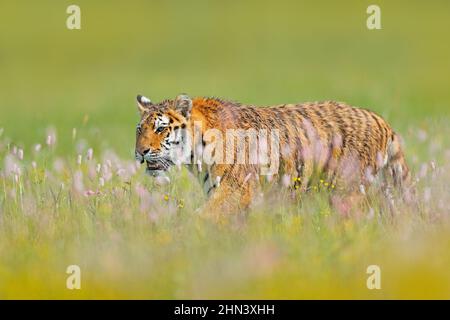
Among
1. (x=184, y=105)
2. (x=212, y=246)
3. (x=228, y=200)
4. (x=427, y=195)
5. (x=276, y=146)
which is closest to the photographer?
(x=212, y=246)

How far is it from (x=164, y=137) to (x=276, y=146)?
135 centimetres

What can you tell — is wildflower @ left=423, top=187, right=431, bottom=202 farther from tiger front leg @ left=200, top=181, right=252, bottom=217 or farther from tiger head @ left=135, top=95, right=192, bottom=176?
tiger head @ left=135, top=95, right=192, bottom=176

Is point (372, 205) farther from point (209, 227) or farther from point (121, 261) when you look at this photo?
point (121, 261)

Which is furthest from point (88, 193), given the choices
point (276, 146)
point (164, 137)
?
point (276, 146)

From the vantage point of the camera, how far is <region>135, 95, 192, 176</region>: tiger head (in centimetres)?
906

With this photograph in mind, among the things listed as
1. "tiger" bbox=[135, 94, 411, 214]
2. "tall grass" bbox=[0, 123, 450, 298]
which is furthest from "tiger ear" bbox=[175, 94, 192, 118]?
"tall grass" bbox=[0, 123, 450, 298]

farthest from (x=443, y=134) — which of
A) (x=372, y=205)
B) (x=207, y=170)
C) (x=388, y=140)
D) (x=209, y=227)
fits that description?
(x=209, y=227)

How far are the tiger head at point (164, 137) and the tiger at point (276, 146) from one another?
10 mm

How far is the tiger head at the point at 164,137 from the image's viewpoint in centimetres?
906

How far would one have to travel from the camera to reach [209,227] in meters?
8.12

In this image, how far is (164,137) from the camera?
359 inches

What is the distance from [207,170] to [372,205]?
178 cm

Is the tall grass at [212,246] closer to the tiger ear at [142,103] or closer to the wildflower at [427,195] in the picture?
the wildflower at [427,195]

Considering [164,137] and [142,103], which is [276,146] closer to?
[164,137]
